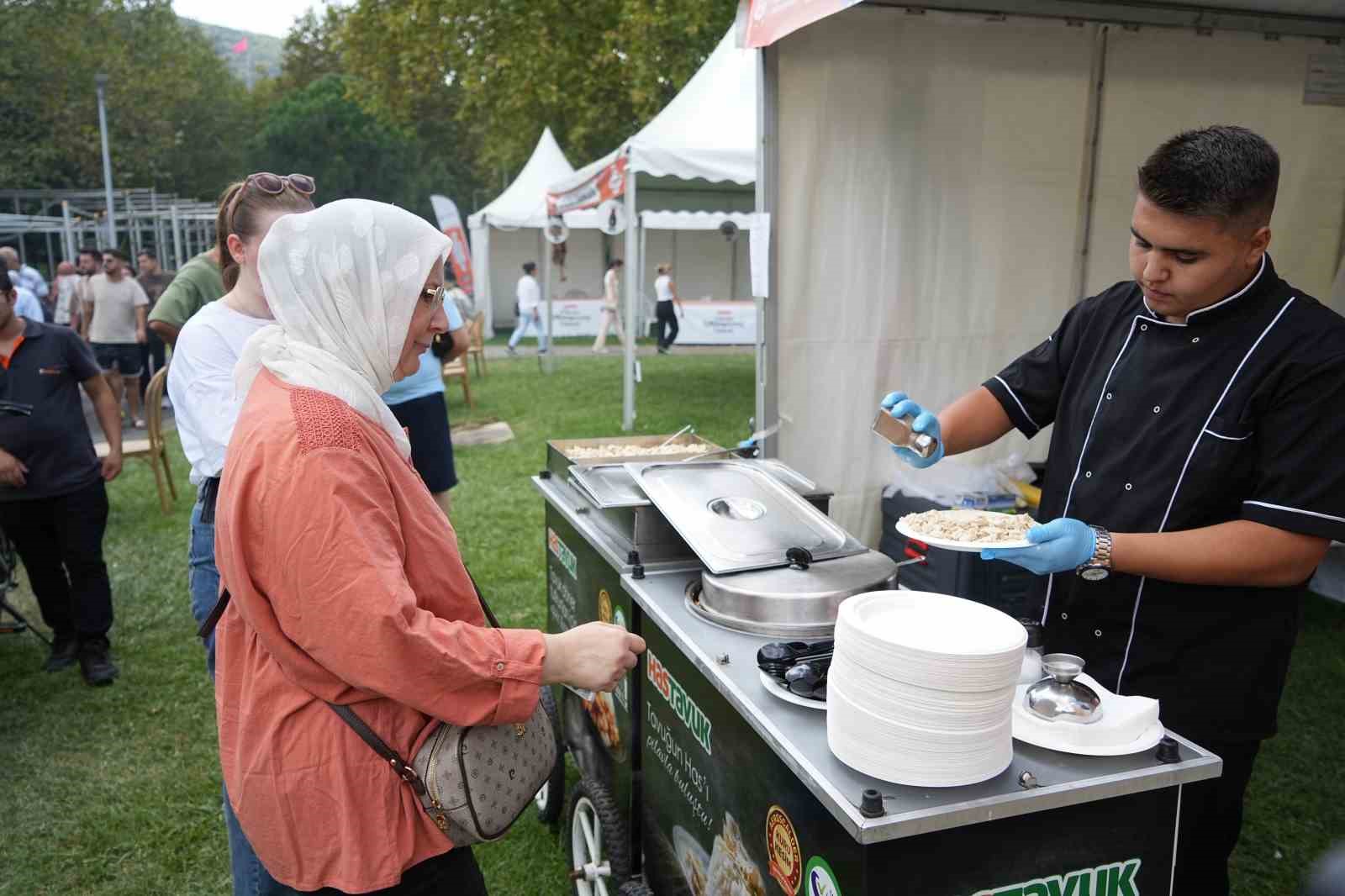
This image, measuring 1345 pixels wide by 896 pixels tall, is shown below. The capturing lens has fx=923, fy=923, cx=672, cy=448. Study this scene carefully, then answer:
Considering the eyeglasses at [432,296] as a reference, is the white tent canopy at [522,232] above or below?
above

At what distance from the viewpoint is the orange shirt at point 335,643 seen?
1238 millimetres

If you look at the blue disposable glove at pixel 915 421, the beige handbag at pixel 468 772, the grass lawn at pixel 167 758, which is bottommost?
the grass lawn at pixel 167 758

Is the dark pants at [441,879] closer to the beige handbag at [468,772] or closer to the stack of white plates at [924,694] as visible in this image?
the beige handbag at [468,772]

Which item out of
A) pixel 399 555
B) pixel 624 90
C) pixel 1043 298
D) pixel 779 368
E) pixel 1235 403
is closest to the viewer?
→ pixel 399 555

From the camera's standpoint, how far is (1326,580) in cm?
418

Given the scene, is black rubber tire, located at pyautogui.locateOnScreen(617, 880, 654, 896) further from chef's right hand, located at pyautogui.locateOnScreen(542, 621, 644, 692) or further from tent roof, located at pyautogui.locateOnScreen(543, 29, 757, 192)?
tent roof, located at pyautogui.locateOnScreen(543, 29, 757, 192)

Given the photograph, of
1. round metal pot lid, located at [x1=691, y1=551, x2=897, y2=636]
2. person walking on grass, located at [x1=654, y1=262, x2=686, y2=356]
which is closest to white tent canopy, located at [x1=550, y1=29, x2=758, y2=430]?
round metal pot lid, located at [x1=691, y1=551, x2=897, y2=636]

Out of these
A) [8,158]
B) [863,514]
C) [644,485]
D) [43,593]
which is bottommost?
[43,593]

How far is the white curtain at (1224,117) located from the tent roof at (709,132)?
3440 mm

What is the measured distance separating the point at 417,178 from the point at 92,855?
34.6m

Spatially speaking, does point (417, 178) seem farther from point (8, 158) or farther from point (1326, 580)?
point (1326, 580)

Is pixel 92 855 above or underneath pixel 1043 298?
underneath

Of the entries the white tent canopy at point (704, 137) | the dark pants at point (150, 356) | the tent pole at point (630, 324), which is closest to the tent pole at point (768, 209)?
the white tent canopy at point (704, 137)

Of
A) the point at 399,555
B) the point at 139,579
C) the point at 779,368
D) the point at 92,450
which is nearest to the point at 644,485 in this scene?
the point at 399,555
